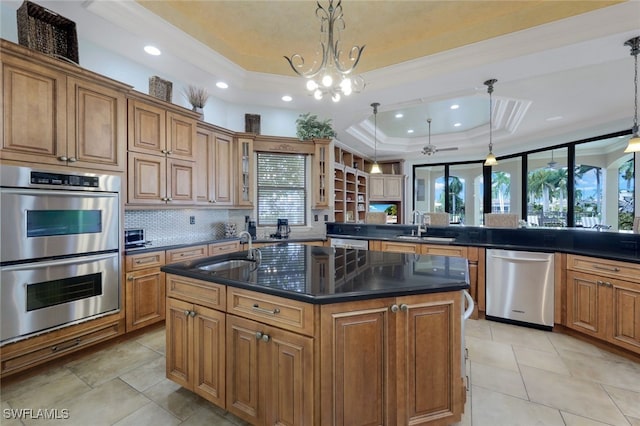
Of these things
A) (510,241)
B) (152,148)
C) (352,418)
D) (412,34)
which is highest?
(412,34)

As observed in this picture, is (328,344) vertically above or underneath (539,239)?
underneath

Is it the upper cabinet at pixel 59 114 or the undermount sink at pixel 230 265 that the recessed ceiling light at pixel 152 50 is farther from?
the undermount sink at pixel 230 265

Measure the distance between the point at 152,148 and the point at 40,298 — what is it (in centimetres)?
174

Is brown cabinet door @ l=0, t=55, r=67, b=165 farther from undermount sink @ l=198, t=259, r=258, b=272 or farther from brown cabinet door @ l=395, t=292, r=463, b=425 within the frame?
brown cabinet door @ l=395, t=292, r=463, b=425

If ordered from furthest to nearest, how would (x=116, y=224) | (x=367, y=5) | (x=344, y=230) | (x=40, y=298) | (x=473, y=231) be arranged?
(x=344, y=230), (x=473, y=231), (x=367, y=5), (x=116, y=224), (x=40, y=298)

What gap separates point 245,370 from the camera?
155cm

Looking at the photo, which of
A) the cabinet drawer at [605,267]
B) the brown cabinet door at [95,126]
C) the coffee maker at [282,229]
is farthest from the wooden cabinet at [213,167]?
the cabinet drawer at [605,267]

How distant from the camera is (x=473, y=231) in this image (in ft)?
12.0

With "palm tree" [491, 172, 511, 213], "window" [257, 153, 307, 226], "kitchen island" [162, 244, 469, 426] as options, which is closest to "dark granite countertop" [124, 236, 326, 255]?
"window" [257, 153, 307, 226]

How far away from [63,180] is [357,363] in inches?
107

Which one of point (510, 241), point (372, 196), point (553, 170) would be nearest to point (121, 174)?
point (510, 241)

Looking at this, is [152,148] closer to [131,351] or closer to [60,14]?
[60,14]

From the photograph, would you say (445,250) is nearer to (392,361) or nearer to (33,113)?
(392,361)

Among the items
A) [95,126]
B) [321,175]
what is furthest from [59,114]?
[321,175]
